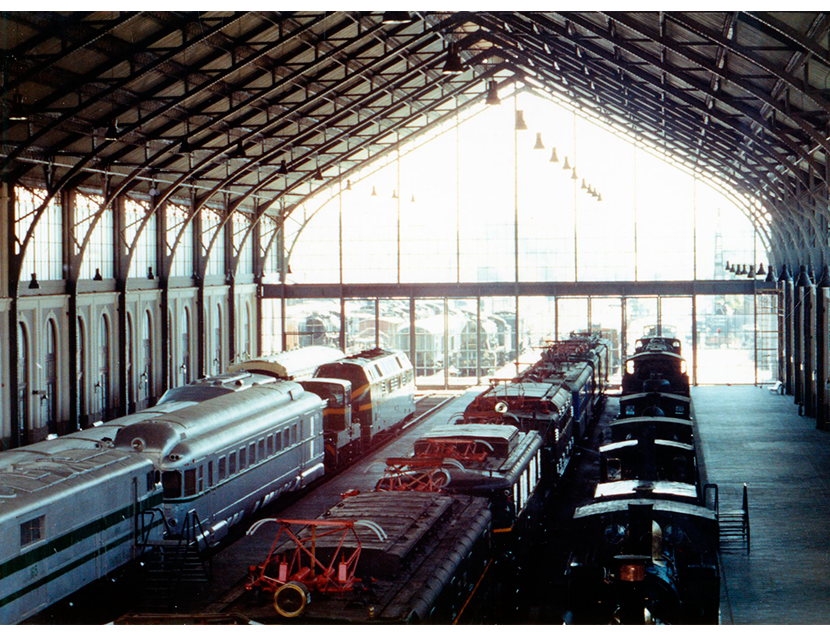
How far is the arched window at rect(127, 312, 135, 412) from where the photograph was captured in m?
32.5

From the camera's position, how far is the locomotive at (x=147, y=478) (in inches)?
509

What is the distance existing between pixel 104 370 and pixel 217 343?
32.7ft

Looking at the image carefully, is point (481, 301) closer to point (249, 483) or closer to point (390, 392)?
point (390, 392)

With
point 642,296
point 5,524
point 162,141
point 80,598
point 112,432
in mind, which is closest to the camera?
point 5,524

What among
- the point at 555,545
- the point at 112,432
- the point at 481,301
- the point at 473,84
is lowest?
the point at 555,545

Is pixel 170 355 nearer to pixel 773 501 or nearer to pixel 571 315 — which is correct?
pixel 571 315

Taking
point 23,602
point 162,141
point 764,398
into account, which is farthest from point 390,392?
point 23,602

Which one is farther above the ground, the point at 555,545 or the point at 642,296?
the point at 642,296

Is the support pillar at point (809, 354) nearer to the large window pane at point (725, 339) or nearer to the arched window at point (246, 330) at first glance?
the large window pane at point (725, 339)

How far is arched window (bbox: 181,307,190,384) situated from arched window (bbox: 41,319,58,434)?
919cm

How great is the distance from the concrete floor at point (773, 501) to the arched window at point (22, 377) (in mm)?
18372

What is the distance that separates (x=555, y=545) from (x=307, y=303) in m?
27.9

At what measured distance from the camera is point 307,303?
45500 mm

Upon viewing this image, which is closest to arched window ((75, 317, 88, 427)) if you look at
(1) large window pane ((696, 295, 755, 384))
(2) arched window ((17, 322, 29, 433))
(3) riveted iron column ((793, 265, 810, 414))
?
(2) arched window ((17, 322, 29, 433))
